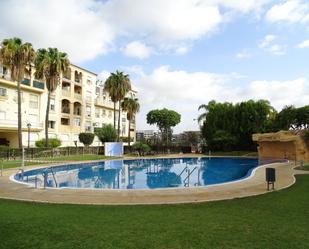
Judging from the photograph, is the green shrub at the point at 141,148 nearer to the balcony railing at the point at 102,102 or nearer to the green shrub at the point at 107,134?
the green shrub at the point at 107,134

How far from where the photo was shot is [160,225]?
23.0ft

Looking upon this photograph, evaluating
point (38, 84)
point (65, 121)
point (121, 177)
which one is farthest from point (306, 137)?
point (65, 121)

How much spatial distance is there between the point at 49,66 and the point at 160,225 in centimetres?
3216

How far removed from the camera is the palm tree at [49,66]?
3494 cm

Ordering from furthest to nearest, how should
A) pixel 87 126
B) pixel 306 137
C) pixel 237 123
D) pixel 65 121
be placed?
pixel 87 126 → pixel 65 121 → pixel 237 123 → pixel 306 137

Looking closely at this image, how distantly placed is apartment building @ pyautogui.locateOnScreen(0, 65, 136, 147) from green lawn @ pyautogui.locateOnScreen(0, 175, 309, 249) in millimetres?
29002

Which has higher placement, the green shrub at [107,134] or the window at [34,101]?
the window at [34,101]

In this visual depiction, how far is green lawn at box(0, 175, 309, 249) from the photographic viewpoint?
5.71m

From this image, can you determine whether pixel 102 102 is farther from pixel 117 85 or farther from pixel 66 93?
pixel 117 85

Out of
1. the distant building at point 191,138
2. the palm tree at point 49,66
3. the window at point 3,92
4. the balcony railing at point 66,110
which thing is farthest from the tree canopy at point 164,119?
the window at point 3,92

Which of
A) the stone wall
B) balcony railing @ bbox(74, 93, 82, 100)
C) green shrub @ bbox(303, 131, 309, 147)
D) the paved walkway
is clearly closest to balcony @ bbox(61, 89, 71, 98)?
balcony railing @ bbox(74, 93, 82, 100)

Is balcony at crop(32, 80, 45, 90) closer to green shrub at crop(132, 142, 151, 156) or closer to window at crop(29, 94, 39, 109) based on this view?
window at crop(29, 94, 39, 109)

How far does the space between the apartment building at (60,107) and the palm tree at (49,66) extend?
2105mm

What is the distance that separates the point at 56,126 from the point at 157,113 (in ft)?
98.8
